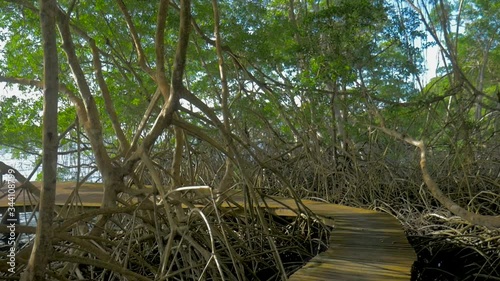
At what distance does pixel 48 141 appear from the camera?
2068 millimetres

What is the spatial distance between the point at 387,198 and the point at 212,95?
12.0ft

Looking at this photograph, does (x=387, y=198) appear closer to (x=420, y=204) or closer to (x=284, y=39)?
(x=420, y=204)

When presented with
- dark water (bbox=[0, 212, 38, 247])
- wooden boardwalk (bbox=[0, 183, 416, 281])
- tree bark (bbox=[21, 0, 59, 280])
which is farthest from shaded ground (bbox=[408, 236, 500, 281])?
tree bark (bbox=[21, 0, 59, 280])

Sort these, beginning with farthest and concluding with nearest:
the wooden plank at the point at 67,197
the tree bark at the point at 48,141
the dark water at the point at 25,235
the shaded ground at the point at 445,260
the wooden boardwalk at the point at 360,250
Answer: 1. the wooden plank at the point at 67,197
2. the shaded ground at the point at 445,260
3. the dark water at the point at 25,235
4. the wooden boardwalk at the point at 360,250
5. the tree bark at the point at 48,141

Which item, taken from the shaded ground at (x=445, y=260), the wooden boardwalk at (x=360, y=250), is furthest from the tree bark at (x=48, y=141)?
the shaded ground at (x=445, y=260)

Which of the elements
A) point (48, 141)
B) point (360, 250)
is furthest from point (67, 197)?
point (48, 141)

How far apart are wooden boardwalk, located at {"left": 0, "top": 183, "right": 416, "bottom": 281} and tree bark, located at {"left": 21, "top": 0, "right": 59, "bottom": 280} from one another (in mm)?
1342

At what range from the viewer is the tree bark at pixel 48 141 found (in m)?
2.06

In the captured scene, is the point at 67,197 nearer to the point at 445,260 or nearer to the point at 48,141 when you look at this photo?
the point at 445,260

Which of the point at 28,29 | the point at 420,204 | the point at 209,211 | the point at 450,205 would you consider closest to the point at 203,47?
the point at 28,29

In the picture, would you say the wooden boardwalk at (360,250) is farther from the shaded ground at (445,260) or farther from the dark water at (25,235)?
the dark water at (25,235)

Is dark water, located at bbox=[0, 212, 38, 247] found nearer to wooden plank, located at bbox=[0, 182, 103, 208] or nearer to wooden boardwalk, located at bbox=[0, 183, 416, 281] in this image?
wooden plank, located at bbox=[0, 182, 103, 208]

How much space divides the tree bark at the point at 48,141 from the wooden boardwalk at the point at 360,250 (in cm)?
134

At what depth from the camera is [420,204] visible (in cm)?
613
